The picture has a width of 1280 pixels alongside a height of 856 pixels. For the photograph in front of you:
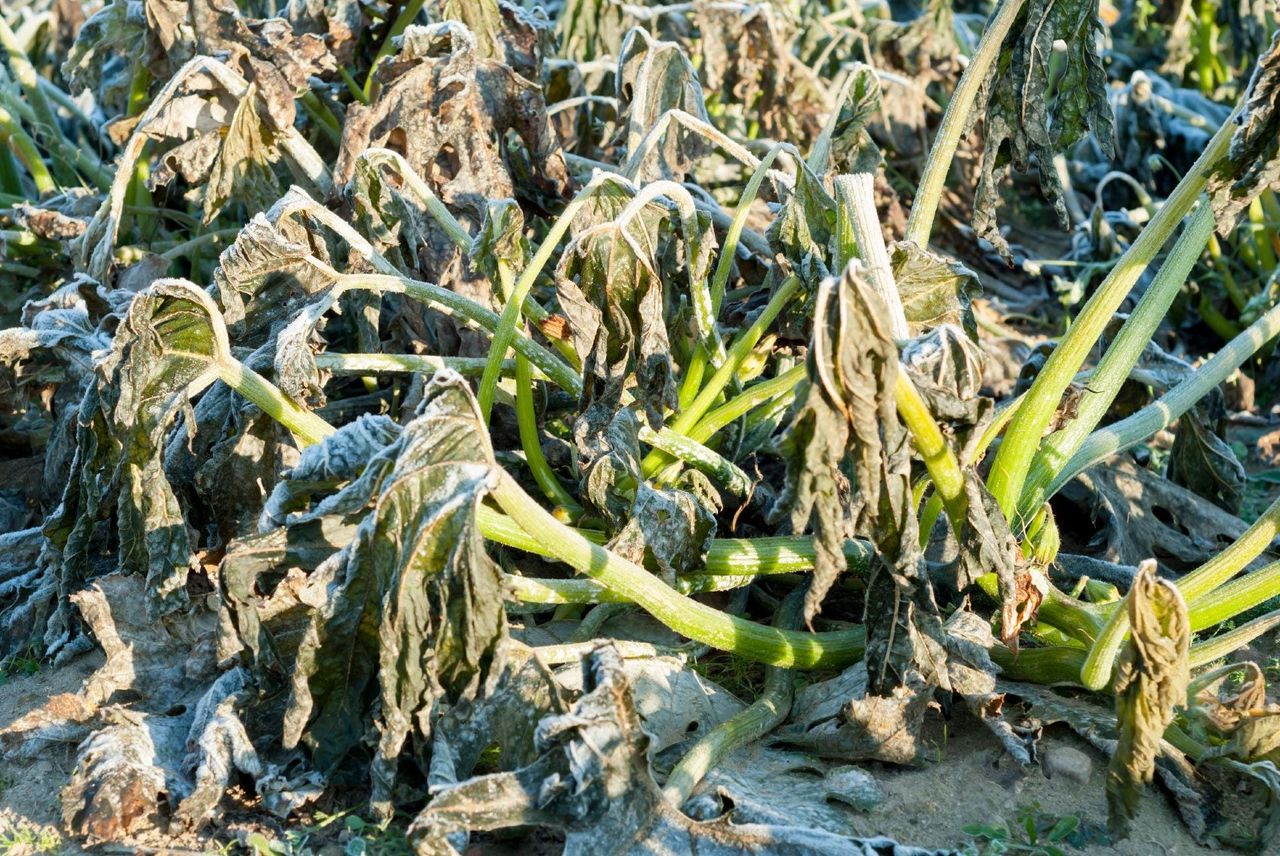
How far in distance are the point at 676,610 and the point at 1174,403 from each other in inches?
50.0

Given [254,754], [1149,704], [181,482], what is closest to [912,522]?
[1149,704]

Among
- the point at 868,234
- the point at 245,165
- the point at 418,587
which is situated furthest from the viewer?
the point at 245,165

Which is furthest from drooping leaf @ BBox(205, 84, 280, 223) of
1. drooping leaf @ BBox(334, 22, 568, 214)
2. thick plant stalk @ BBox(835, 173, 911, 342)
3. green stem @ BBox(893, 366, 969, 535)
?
green stem @ BBox(893, 366, 969, 535)

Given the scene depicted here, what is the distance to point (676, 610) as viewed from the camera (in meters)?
2.39

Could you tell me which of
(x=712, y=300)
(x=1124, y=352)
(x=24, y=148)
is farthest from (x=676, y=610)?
(x=24, y=148)

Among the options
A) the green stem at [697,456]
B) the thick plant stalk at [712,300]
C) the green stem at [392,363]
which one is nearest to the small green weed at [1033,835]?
the green stem at [697,456]

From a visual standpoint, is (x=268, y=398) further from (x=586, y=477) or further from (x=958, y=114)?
(x=958, y=114)

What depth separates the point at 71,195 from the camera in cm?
405

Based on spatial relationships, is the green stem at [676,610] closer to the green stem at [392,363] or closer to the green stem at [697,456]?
the green stem at [697,456]

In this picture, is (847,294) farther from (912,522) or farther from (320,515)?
(320,515)

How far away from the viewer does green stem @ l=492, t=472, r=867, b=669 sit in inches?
88.1

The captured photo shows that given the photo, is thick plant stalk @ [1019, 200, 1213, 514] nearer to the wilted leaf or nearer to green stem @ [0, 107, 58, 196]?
the wilted leaf

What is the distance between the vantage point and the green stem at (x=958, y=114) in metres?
2.68

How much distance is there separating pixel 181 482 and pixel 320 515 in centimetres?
82
